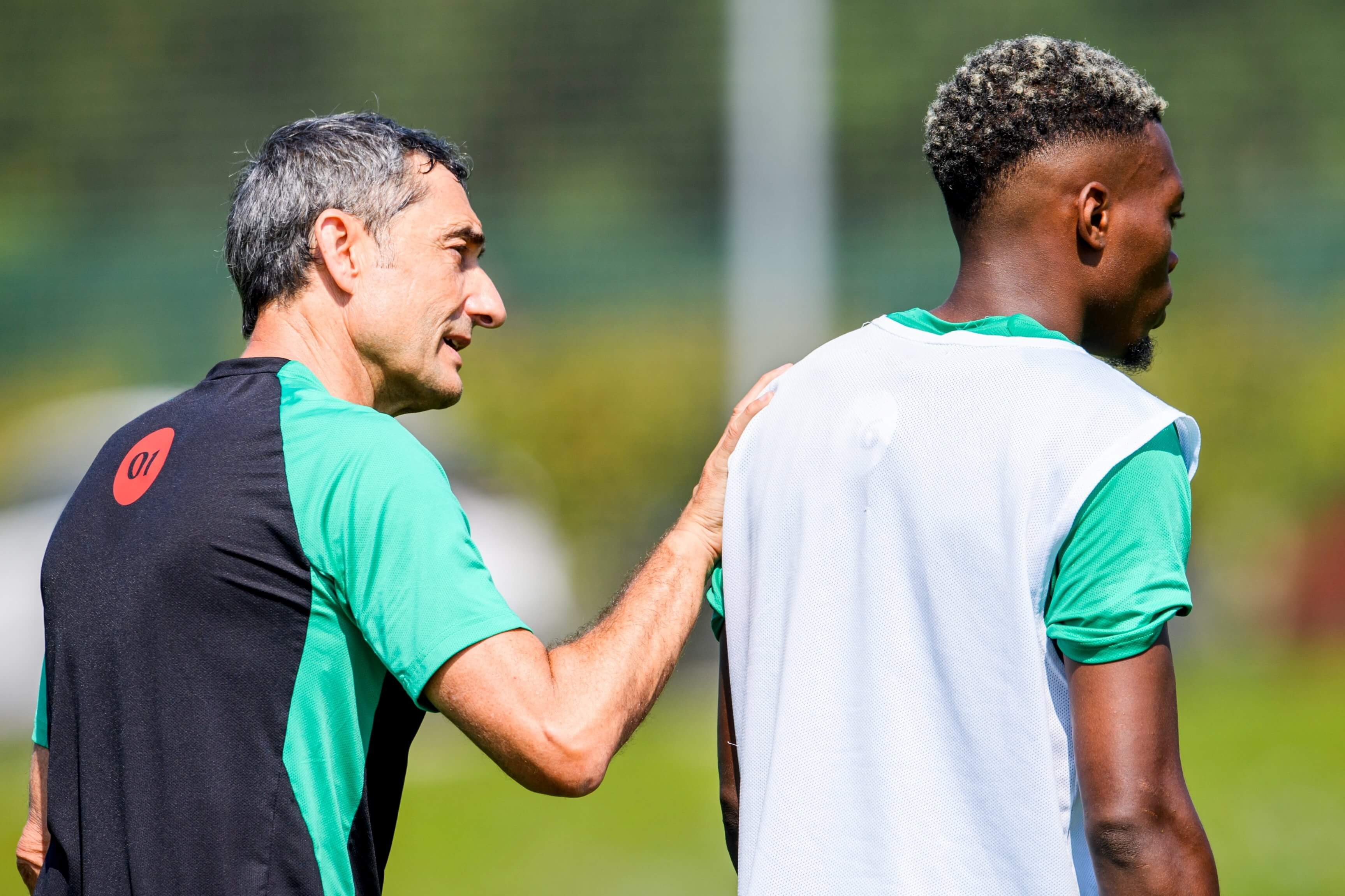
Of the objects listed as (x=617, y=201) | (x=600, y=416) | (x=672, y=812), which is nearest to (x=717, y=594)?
(x=672, y=812)

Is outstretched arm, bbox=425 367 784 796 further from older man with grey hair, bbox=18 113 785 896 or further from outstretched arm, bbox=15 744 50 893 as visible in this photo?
outstretched arm, bbox=15 744 50 893

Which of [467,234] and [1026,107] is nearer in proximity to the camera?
[1026,107]

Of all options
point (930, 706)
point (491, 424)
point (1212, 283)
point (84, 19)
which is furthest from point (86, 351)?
point (930, 706)

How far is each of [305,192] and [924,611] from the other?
142cm

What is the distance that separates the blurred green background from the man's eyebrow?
15.0 feet

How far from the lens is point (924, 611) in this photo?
2.21m

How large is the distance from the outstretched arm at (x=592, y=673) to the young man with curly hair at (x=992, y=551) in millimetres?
113

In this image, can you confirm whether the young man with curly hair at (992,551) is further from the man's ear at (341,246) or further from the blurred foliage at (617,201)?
the blurred foliage at (617,201)

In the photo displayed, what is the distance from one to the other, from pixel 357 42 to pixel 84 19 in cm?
377

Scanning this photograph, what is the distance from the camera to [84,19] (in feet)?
69.5

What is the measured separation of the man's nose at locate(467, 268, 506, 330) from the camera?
2.96 meters

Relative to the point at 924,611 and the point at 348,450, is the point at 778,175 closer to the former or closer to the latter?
the point at 348,450

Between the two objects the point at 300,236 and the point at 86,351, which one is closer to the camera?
the point at 300,236

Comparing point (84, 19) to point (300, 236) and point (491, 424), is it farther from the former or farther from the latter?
point (300, 236)
